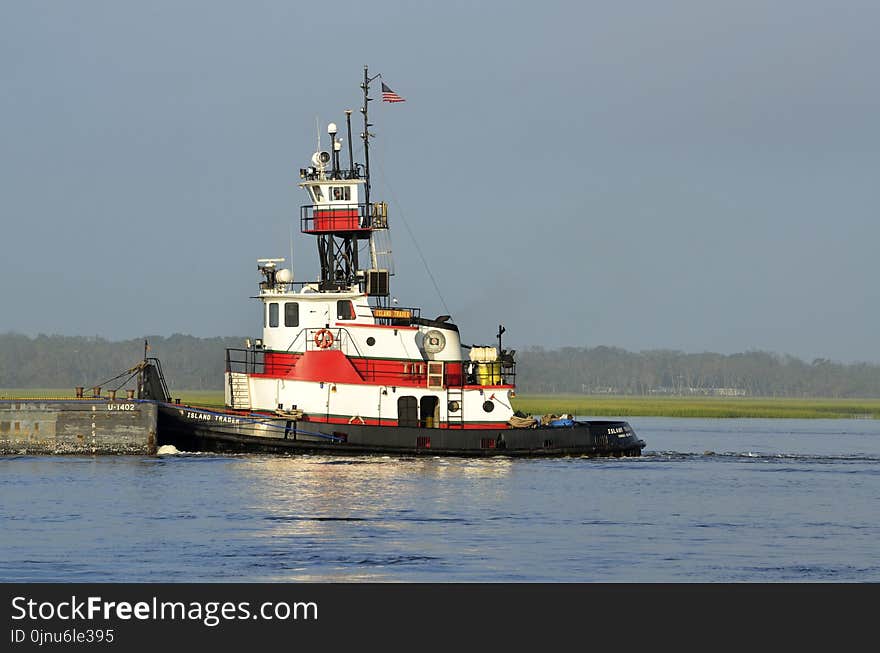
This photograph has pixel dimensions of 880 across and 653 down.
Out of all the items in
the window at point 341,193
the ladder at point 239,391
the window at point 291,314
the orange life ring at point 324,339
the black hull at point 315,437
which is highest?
the window at point 341,193

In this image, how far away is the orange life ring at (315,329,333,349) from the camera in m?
49.0

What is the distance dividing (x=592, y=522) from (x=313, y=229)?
20035 mm

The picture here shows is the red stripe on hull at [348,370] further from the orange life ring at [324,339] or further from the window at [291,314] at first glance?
the window at [291,314]

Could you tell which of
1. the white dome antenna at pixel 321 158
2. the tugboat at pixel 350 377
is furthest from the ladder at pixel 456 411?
the white dome antenna at pixel 321 158

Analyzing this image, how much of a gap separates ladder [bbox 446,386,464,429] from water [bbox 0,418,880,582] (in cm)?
176

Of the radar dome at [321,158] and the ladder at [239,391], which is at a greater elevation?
the radar dome at [321,158]

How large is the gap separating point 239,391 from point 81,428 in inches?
229

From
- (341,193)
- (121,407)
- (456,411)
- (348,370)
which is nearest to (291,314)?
(348,370)

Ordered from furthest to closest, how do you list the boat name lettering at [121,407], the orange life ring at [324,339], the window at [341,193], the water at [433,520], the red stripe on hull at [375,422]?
the window at [341,193] → the orange life ring at [324,339] → the red stripe on hull at [375,422] → the boat name lettering at [121,407] → the water at [433,520]

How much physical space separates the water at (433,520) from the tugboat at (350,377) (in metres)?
0.96

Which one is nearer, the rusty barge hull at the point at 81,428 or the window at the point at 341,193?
the rusty barge hull at the point at 81,428

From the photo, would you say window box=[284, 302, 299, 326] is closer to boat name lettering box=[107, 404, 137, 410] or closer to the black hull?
the black hull

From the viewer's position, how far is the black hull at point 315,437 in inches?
1913
